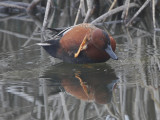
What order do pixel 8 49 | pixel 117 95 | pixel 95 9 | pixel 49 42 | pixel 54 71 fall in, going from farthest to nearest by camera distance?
1. pixel 95 9
2. pixel 8 49
3. pixel 49 42
4. pixel 54 71
5. pixel 117 95

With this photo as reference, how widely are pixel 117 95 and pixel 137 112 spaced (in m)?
0.44

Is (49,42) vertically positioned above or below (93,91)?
above

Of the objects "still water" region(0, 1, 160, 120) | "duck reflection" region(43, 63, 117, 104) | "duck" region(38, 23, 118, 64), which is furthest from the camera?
"duck" region(38, 23, 118, 64)

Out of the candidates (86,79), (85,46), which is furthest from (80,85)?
(85,46)

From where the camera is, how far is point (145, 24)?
725cm

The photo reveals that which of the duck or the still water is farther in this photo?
the duck

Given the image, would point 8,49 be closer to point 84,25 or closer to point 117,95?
point 84,25

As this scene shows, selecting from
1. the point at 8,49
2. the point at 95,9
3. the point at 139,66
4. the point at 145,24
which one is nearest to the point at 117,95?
the point at 139,66

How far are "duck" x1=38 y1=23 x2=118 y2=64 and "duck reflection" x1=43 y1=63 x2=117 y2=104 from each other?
4.5 inches

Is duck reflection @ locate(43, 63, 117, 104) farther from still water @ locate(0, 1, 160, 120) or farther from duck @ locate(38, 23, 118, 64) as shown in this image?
duck @ locate(38, 23, 118, 64)

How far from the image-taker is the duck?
4.32 metres

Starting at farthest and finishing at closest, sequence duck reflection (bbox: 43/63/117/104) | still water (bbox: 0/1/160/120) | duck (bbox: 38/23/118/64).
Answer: duck (bbox: 38/23/118/64)
duck reflection (bbox: 43/63/117/104)
still water (bbox: 0/1/160/120)

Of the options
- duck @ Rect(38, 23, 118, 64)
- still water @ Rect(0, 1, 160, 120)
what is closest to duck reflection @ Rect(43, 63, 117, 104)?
still water @ Rect(0, 1, 160, 120)

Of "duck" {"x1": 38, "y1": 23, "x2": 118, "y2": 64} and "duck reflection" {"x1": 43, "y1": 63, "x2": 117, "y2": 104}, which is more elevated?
"duck" {"x1": 38, "y1": 23, "x2": 118, "y2": 64}
